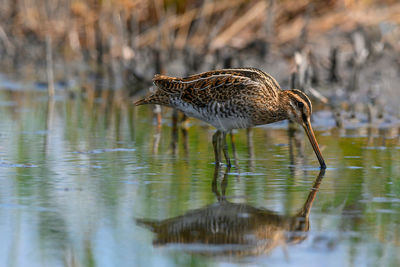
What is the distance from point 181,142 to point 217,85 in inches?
37.0

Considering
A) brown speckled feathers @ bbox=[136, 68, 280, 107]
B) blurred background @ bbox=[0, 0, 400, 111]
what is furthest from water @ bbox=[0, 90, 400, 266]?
blurred background @ bbox=[0, 0, 400, 111]

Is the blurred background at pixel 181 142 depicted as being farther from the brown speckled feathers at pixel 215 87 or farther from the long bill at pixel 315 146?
the brown speckled feathers at pixel 215 87

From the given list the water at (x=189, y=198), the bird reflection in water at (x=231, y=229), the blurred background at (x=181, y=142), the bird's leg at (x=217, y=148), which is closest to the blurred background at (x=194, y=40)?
the blurred background at (x=181, y=142)

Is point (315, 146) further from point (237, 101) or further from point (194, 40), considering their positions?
point (194, 40)

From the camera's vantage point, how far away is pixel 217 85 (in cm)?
655

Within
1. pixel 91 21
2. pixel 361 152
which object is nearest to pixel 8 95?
pixel 91 21

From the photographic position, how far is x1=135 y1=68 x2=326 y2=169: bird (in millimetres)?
6469

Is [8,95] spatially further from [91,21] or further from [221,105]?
[221,105]

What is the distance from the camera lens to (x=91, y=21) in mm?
13969

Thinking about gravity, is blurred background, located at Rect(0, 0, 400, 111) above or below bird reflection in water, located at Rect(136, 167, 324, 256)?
above

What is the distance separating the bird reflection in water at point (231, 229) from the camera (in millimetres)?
3973

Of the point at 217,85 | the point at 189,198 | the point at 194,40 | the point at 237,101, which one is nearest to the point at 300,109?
the point at 237,101

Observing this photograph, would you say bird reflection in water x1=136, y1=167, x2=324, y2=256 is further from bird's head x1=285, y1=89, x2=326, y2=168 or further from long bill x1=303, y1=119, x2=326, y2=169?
bird's head x1=285, y1=89, x2=326, y2=168

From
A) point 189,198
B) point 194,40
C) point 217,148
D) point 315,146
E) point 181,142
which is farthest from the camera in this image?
point 194,40
